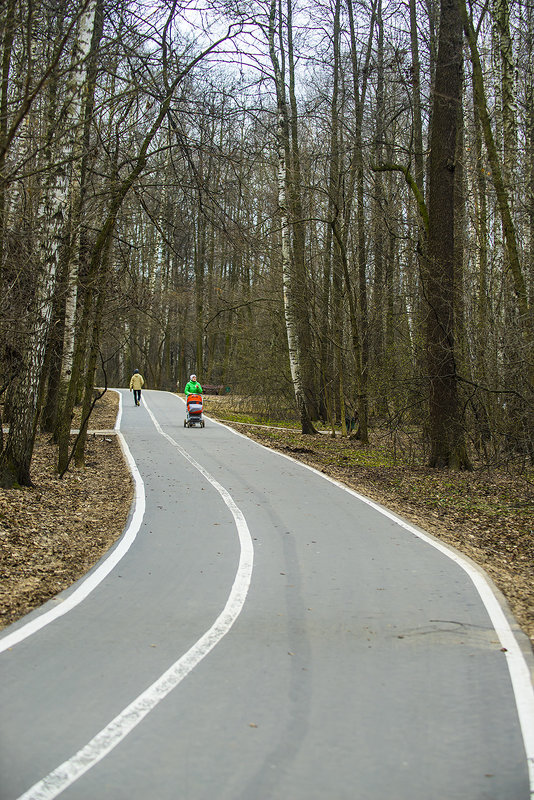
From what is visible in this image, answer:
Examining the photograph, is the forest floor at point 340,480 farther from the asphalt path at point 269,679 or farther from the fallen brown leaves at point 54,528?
the asphalt path at point 269,679

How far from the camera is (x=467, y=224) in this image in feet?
75.6

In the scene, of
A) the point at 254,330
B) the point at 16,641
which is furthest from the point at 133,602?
the point at 254,330

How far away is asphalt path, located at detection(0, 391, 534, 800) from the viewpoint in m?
3.68

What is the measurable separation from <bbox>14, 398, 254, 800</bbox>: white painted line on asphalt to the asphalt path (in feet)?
0.05

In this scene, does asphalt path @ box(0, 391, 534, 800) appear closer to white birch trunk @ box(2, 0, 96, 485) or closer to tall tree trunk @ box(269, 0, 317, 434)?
white birch trunk @ box(2, 0, 96, 485)

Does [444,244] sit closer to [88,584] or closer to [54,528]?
[54,528]

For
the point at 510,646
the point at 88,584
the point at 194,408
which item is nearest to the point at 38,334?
the point at 88,584

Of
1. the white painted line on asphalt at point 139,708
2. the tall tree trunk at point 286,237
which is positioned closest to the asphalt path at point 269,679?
the white painted line on asphalt at point 139,708

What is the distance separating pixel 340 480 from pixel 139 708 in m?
11.0

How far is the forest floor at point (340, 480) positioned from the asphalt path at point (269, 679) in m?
0.43

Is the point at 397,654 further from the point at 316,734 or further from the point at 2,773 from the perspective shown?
the point at 2,773

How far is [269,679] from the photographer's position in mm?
4953

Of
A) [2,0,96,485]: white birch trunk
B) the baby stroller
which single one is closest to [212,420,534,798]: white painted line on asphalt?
[2,0,96,485]: white birch trunk

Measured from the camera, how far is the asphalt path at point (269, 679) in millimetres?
3684
